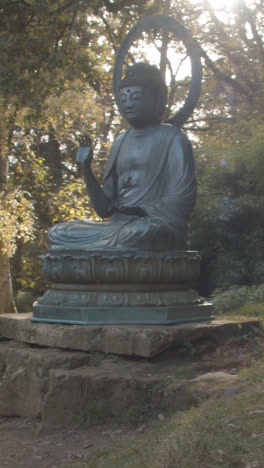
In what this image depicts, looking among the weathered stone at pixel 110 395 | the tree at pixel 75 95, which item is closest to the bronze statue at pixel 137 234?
the weathered stone at pixel 110 395

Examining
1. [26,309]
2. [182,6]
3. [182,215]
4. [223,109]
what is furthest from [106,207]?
[223,109]

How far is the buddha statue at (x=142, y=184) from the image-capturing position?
4.79m

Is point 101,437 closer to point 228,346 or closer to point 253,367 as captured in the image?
point 253,367

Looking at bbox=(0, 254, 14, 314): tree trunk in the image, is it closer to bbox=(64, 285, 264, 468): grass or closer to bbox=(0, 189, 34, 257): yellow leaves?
bbox=(0, 189, 34, 257): yellow leaves

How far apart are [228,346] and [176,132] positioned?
203cm

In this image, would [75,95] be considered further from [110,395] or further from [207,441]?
[207,441]

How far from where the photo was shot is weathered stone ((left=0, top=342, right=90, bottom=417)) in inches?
166

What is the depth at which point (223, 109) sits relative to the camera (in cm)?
1636

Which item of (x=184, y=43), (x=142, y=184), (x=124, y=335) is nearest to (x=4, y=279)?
(x=142, y=184)

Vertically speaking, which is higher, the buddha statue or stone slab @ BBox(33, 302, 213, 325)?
the buddha statue

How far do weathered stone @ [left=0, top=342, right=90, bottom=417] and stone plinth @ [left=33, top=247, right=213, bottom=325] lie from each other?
1.14 feet

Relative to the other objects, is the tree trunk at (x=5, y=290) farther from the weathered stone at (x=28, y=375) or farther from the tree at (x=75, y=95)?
the weathered stone at (x=28, y=375)

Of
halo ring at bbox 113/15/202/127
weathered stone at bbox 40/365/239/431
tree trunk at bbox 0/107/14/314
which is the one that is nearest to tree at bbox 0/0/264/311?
tree trunk at bbox 0/107/14/314

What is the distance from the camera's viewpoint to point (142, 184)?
5.29 meters
